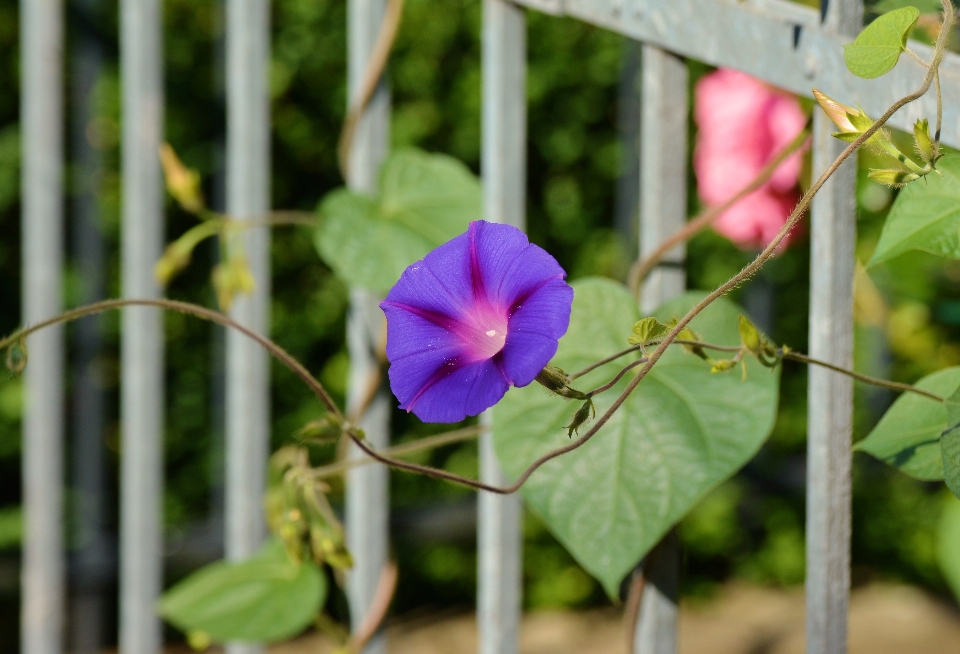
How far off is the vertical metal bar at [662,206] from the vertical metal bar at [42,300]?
1.02 meters

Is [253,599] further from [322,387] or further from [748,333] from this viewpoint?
[748,333]

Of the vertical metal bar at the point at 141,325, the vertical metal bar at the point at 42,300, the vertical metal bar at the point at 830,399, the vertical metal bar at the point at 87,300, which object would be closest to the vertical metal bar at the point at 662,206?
the vertical metal bar at the point at 830,399

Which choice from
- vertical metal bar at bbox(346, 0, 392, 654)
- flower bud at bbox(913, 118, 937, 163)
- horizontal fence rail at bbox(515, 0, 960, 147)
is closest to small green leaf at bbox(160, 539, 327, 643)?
vertical metal bar at bbox(346, 0, 392, 654)

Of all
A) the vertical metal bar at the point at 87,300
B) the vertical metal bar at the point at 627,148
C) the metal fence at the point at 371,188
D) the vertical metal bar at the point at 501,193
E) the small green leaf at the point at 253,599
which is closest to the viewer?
the metal fence at the point at 371,188

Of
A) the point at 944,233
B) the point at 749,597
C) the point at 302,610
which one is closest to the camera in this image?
the point at 944,233

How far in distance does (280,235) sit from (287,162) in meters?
0.21

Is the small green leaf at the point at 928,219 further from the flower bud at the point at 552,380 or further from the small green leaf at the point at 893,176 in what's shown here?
the flower bud at the point at 552,380

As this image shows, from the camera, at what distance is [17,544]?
8.46 feet

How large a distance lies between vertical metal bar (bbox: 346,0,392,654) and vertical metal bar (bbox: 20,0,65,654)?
1.94 feet

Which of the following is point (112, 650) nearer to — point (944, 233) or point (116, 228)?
point (116, 228)

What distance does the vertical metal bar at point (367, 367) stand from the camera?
4.00 feet

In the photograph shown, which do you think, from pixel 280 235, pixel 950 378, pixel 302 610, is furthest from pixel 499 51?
pixel 280 235

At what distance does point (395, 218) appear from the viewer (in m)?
1.17

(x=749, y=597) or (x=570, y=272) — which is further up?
(x=570, y=272)
